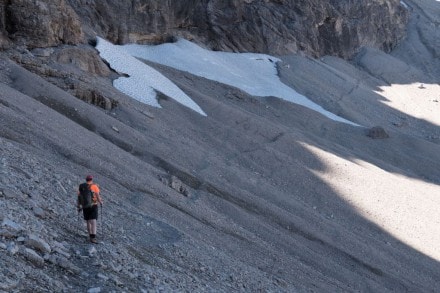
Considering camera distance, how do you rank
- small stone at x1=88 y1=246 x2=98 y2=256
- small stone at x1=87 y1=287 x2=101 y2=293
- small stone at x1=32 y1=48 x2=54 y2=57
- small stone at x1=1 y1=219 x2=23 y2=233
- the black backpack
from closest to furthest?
small stone at x1=87 y1=287 x2=101 y2=293, small stone at x1=1 y1=219 x2=23 y2=233, small stone at x1=88 y1=246 x2=98 y2=256, the black backpack, small stone at x1=32 y1=48 x2=54 y2=57

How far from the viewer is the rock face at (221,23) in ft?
82.8

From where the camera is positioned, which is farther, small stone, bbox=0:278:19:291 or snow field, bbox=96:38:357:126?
snow field, bbox=96:38:357:126

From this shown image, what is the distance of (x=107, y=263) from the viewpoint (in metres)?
8.83

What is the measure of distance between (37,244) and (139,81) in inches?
813

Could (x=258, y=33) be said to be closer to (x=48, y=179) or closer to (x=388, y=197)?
(x=388, y=197)

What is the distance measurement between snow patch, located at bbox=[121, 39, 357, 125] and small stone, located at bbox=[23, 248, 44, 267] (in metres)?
29.0

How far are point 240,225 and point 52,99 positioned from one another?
7.58 m

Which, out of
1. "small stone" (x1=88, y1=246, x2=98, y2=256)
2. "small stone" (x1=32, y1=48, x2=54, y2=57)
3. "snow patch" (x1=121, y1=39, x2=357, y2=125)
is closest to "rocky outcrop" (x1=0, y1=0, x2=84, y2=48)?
"small stone" (x1=32, y1=48, x2=54, y2=57)

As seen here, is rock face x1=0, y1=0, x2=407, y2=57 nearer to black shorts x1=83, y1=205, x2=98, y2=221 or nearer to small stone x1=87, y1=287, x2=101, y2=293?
black shorts x1=83, y1=205, x2=98, y2=221

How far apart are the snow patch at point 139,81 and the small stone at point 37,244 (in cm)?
1796

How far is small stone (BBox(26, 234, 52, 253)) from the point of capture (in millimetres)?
8149

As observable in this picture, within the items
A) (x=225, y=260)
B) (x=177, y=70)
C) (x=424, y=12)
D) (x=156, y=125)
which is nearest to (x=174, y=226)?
(x=225, y=260)

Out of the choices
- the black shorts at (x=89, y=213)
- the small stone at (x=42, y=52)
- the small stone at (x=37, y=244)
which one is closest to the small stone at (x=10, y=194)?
the black shorts at (x=89, y=213)

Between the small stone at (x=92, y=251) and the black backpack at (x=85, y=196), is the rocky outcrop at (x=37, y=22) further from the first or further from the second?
the small stone at (x=92, y=251)
